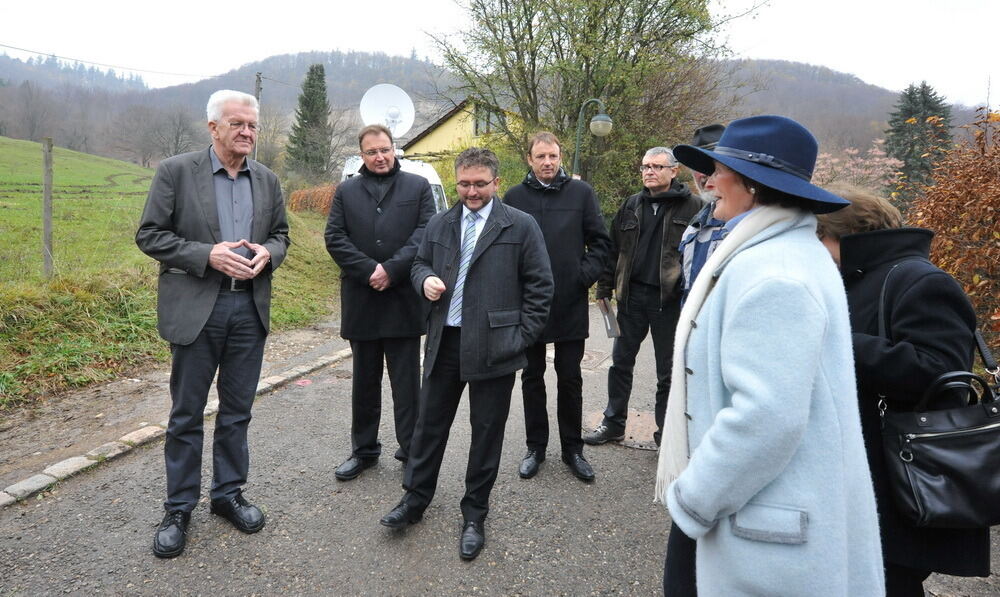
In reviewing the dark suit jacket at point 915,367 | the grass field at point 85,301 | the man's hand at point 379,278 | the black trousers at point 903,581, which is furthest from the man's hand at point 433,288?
the grass field at point 85,301

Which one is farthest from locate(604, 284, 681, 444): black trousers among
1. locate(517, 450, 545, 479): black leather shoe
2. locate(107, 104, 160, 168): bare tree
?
locate(107, 104, 160, 168): bare tree

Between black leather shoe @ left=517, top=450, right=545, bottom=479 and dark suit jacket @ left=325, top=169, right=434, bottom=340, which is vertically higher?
dark suit jacket @ left=325, top=169, right=434, bottom=340

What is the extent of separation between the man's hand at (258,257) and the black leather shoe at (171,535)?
1269mm

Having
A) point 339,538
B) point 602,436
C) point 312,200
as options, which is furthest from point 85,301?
point 312,200

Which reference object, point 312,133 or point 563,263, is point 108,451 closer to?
point 563,263

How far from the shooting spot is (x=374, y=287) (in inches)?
135

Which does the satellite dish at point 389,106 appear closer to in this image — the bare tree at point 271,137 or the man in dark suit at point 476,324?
the man in dark suit at point 476,324

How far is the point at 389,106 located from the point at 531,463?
959cm

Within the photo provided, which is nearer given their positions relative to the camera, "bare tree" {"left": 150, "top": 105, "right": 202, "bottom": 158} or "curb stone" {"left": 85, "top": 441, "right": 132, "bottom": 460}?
"curb stone" {"left": 85, "top": 441, "right": 132, "bottom": 460}

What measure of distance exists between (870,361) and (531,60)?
17.0 metres

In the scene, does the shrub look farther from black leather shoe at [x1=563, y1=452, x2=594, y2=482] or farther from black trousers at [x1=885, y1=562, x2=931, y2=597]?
black trousers at [x1=885, y1=562, x2=931, y2=597]

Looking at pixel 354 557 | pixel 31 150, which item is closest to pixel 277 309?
pixel 354 557

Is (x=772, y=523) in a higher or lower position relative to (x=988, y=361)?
lower

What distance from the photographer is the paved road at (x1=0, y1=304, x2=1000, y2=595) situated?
8.55ft
